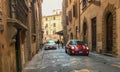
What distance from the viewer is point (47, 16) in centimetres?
10138

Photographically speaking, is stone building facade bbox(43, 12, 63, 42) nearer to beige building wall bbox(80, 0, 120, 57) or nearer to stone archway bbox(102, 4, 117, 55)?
beige building wall bbox(80, 0, 120, 57)

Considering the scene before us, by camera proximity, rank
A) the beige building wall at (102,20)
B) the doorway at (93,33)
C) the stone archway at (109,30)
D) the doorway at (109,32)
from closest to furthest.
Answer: the beige building wall at (102,20) < the stone archway at (109,30) < the doorway at (109,32) < the doorway at (93,33)

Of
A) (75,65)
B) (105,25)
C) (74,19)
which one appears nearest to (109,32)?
(105,25)

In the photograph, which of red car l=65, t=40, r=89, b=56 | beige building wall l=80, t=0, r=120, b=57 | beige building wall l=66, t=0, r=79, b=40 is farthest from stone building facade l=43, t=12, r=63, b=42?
red car l=65, t=40, r=89, b=56

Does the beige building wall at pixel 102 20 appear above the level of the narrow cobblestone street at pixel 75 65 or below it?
above

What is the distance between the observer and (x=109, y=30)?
22.4 metres

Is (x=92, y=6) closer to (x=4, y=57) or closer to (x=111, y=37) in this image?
(x=111, y=37)

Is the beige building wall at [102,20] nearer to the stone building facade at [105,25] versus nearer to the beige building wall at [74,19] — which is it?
the stone building facade at [105,25]

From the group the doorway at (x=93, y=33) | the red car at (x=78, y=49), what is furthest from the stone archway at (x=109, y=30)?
the doorway at (x=93, y=33)

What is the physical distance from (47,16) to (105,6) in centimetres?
7963

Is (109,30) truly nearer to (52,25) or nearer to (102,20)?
(102,20)

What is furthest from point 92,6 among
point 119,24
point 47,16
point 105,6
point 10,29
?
point 47,16

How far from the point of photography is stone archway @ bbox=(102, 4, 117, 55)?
20.3m

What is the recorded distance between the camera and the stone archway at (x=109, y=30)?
2031 cm
